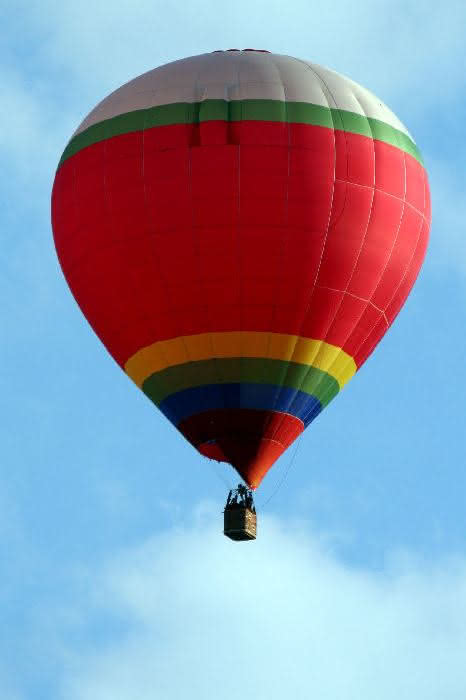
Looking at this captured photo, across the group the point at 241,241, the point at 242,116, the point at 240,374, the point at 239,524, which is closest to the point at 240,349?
the point at 240,374

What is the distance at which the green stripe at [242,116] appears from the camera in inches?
1992

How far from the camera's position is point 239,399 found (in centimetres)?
5053

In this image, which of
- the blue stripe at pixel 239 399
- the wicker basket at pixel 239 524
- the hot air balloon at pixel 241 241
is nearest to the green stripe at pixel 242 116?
the hot air balloon at pixel 241 241

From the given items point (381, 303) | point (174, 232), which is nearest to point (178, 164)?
point (174, 232)

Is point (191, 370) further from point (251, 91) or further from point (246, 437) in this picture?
point (251, 91)

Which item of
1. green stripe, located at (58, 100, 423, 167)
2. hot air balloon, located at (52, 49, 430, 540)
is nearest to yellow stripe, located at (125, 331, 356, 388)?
hot air balloon, located at (52, 49, 430, 540)

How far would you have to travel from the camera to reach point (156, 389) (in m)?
51.3

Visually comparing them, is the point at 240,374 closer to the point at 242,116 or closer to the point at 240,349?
the point at 240,349

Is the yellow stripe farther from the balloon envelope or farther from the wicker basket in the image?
the wicker basket

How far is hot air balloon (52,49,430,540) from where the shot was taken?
50156 millimetres

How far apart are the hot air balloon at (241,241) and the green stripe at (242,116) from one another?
2 centimetres

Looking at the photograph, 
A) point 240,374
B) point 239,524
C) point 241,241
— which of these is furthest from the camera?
point 240,374

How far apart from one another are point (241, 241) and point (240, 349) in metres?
1.84

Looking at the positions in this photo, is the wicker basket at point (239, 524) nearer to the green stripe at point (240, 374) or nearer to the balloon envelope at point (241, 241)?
the balloon envelope at point (241, 241)
